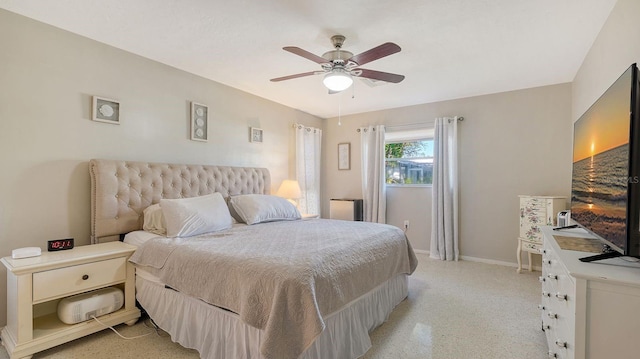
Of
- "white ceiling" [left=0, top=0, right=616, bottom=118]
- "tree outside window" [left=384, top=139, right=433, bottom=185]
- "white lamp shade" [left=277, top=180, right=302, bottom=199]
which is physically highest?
"white ceiling" [left=0, top=0, right=616, bottom=118]

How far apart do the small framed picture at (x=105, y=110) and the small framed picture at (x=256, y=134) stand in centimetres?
168

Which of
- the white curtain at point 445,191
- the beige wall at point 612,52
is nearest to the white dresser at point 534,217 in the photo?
the white curtain at point 445,191

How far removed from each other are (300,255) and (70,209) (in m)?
2.09

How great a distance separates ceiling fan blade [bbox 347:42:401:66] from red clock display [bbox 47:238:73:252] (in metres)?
2.63

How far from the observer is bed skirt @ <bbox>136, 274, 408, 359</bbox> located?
1.62 m

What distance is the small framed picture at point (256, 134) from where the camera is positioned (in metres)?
4.06

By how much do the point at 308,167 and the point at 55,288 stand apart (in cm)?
354

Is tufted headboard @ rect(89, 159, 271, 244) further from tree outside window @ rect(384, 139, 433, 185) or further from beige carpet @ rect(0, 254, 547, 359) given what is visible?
tree outside window @ rect(384, 139, 433, 185)

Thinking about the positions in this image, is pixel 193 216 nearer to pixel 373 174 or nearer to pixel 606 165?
pixel 606 165

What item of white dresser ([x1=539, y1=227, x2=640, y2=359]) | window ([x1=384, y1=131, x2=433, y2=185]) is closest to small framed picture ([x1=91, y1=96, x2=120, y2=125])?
white dresser ([x1=539, y1=227, x2=640, y2=359])

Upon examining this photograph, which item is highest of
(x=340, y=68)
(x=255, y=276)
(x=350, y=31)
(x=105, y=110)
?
(x=350, y=31)

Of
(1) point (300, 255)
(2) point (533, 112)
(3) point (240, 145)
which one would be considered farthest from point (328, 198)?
(1) point (300, 255)

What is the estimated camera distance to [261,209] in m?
3.21

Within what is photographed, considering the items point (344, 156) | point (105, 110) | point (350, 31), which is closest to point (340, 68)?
point (350, 31)
